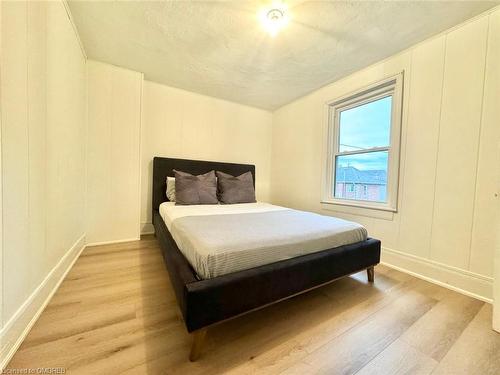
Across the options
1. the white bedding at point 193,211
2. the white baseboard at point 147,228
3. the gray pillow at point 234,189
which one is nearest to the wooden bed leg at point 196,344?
the white bedding at point 193,211

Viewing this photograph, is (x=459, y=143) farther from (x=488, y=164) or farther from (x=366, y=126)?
(x=366, y=126)

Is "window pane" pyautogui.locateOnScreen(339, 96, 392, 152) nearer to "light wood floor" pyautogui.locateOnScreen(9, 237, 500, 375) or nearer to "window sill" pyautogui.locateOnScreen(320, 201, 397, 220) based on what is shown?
"window sill" pyautogui.locateOnScreen(320, 201, 397, 220)

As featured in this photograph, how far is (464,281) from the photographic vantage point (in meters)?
1.66

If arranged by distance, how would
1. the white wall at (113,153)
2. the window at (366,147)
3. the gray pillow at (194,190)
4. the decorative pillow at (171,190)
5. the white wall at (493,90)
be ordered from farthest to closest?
the decorative pillow at (171,190)
the gray pillow at (194,190)
the white wall at (113,153)
the window at (366,147)
the white wall at (493,90)

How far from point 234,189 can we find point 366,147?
184 cm

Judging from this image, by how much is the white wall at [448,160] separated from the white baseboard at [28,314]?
2.92 m

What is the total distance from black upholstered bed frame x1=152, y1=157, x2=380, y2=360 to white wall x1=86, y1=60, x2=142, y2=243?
4.35ft

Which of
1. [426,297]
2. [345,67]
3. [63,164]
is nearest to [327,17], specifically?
[345,67]

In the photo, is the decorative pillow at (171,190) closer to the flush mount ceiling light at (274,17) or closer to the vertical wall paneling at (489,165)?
the flush mount ceiling light at (274,17)

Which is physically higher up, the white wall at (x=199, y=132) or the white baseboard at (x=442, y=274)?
the white wall at (x=199, y=132)

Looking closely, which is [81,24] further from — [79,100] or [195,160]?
[195,160]

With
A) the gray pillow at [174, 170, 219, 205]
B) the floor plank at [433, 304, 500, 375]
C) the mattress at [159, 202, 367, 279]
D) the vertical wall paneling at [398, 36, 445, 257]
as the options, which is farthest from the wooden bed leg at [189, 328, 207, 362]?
the vertical wall paneling at [398, 36, 445, 257]

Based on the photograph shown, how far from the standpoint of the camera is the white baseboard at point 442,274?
61.4 inches

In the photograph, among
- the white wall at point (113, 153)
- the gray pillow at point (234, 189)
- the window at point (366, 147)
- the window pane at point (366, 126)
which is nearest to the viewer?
the window at point (366, 147)
